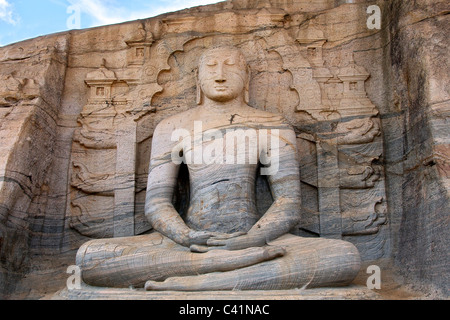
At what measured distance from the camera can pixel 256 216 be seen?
6875 mm

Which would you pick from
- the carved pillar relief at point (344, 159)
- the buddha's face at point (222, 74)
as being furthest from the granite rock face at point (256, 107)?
the buddha's face at point (222, 74)

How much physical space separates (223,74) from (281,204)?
1.66m

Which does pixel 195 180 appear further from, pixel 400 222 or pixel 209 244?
pixel 400 222

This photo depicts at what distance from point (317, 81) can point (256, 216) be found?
2.04 metres

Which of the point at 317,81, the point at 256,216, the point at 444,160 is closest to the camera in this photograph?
the point at 444,160

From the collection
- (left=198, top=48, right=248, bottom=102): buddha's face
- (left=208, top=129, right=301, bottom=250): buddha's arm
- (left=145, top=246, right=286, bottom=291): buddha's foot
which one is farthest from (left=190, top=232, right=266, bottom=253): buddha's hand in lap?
(left=198, top=48, right=248, bottom=102): buddha's face

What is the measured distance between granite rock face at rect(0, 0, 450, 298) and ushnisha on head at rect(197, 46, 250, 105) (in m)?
0.51

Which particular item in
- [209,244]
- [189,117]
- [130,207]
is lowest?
[209,244]

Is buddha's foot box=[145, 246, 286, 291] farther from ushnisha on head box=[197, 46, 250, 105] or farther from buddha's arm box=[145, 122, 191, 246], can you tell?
ushnisha on head box=[197, 46, 250, 105]

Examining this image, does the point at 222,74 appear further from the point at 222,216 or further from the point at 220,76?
the point at 222,216

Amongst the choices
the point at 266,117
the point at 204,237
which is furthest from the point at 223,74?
the point at 204,237

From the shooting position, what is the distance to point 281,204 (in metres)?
6.70
